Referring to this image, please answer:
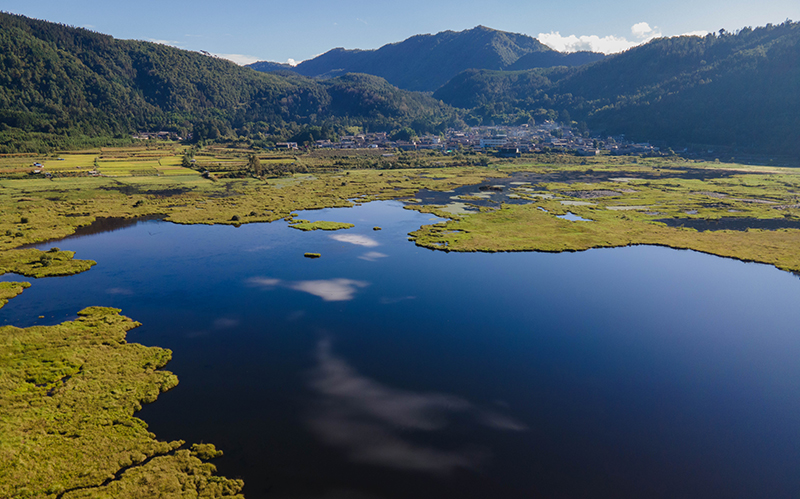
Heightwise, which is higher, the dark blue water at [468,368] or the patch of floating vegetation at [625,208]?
the patch of floating vegetation at [625,208]

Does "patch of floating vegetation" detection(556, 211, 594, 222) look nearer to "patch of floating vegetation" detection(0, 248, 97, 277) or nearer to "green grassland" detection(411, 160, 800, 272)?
"green grassland" detection(411, 160, 800, 272)

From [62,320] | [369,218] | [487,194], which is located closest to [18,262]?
Answer: [62,320]

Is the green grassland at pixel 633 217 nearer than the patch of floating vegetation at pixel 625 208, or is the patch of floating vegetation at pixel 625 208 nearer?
the green grassland at pixel 633 217

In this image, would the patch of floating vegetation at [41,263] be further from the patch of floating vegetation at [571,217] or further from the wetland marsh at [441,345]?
the patch of floating vegetation at [571,217]

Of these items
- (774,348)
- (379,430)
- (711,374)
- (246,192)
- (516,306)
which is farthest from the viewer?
(246,192)

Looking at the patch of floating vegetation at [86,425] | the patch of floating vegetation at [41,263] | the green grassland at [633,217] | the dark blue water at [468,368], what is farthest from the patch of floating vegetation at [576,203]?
the patch of floating vegetation at [41,263]

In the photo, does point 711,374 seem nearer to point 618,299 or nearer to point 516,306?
point 618,299

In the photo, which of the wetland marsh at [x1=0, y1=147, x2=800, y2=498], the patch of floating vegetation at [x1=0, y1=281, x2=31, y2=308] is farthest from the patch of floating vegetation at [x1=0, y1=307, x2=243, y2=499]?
the patch of floating vegetation at [x1=0, y1=281, x2=31, y2=308]
